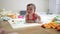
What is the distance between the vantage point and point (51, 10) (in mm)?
2674

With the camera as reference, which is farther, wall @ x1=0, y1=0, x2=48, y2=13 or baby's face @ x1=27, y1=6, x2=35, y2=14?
wall @ x1=0, y1=0, x2=48, y2=13

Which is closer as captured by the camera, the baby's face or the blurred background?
the baby's face

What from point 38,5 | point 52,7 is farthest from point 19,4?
point 52,7

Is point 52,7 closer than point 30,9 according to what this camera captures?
No

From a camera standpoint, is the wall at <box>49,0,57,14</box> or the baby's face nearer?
the baby's face

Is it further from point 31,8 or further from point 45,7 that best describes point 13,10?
point 31,8

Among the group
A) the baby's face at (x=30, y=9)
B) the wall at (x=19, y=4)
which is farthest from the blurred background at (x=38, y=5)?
the baby's face at (x=30, y=9)

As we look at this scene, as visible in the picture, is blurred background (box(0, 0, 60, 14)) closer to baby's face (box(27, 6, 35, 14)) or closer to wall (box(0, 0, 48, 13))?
wall (box(0, 0, 48, 13))

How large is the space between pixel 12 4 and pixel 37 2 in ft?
1.59

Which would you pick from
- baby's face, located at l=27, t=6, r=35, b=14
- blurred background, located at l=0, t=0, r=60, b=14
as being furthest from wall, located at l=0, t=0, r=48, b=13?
baby's face, located at l=27, t=6, r=35, b=14

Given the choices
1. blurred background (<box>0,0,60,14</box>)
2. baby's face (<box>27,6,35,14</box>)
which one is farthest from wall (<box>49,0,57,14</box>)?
baby's face (<box>27,6,35,14</box>)

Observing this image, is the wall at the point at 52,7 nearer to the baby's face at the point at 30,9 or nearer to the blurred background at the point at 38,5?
the blurred background at the point at 38,5

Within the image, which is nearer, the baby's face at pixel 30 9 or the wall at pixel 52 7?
the baby's face at pixel 30 9

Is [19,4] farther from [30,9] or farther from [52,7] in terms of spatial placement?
[30,9]
